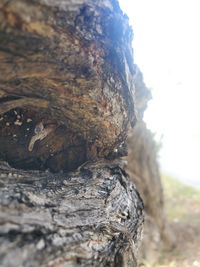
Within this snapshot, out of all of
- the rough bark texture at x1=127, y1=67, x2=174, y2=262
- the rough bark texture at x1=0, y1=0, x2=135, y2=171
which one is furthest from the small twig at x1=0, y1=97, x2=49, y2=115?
the rough bark texture at x1=127, y1=67, x2=174, y2=262

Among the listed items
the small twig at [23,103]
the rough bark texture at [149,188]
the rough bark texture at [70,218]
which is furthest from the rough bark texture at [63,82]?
the rough bark texture at [149,188]

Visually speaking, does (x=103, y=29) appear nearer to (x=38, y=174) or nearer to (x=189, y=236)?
(x=38, y=174)

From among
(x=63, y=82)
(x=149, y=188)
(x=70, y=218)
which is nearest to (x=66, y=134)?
(x=63, y=82)

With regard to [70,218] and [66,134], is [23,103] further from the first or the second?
[70,218]

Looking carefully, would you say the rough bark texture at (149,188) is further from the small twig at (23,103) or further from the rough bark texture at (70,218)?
the small twig at (23,103)

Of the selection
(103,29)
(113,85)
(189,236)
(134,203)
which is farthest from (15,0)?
(189,236)

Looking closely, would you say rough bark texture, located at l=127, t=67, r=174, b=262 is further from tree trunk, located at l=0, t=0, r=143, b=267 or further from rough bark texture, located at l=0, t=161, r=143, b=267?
rough bark texture, located at l=0, t=161, r=143, b=267
